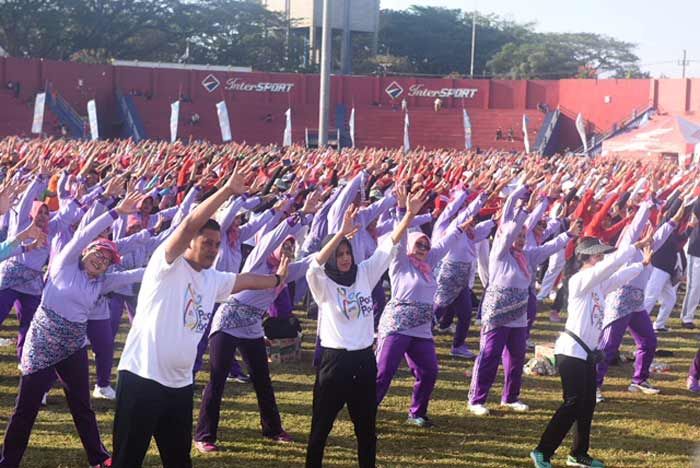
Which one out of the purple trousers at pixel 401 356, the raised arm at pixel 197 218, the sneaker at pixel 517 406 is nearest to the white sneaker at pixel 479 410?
the sneaker at pixel 517 406

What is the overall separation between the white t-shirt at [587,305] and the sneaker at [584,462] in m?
0.76

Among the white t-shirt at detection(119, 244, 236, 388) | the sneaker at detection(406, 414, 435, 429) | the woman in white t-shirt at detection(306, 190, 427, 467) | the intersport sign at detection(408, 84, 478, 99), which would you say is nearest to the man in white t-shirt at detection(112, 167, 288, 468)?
the white t-shirt at detection(119, 244, 236, 388)

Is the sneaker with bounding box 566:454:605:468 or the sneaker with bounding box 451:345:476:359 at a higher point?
the sneaker with bounding box 566:454:605:468

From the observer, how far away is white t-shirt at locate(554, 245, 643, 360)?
665 centimetres

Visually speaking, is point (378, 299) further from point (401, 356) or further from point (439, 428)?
point (401, 356)

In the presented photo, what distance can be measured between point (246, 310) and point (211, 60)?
52894 mm

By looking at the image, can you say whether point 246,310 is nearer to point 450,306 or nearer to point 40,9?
point 450,306

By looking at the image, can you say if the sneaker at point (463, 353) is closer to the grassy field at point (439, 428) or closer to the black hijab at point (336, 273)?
the grassy field at point (439, 428)

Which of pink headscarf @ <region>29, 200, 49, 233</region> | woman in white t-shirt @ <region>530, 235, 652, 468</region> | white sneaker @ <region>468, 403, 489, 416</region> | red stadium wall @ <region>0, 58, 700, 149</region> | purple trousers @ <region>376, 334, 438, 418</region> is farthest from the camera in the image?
red stadium wall @ <region>0, 58, 700, 149</region>

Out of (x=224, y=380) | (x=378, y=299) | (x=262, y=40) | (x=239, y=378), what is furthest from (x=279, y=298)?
(x=262, y=40)

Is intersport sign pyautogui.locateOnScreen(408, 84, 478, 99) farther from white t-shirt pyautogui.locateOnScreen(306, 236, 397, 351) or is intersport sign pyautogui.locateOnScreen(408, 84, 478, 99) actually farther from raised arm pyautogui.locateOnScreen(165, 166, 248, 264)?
raised arm pyautogui.locateOnScreen(165, 166, 248, 264)

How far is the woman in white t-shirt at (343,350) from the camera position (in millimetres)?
5828

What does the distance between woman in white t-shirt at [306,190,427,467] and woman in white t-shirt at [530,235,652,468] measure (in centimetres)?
146

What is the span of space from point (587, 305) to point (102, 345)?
3.72 metres
